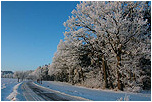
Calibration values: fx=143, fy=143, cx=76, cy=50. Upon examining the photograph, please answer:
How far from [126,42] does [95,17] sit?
4845mm

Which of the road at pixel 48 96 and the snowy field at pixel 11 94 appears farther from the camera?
the snowy field at pixel 11 94

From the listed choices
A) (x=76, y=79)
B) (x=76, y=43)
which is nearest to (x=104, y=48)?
(x=76, y=43)

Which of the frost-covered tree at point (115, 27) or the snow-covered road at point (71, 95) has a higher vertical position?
the frost-covered tree at point (115, 27)

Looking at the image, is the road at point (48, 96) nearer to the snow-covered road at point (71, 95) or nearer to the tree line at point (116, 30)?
the snow-covered road at point (71, 95)

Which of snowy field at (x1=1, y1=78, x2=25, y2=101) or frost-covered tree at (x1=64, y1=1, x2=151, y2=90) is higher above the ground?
frost-covered tree at (x1=64, y1=1, x2=151, y2=90)

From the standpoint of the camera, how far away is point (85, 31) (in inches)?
765

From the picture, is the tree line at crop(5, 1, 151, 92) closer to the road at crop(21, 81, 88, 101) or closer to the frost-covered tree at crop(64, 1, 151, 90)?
the frost-covered tree at crop(64, 1, 151, 90)

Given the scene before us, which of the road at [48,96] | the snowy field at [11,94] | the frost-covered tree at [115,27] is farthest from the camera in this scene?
the frost-covered tree at [115,27]

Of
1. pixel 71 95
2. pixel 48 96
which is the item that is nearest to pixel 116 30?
pixel 71 95

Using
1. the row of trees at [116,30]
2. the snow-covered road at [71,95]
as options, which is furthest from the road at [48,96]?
the row of trees at [116,30]

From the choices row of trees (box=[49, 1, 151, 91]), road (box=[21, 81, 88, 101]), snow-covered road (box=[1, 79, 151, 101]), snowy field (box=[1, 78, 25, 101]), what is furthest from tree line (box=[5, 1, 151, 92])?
snowy field (box=[1, 78, 25, 101])

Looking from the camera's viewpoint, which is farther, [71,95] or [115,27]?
[115,27]

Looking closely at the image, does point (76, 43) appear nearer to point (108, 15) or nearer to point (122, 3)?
point (108, 15)

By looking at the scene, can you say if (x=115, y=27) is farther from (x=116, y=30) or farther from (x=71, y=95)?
(x=71, y=95)
